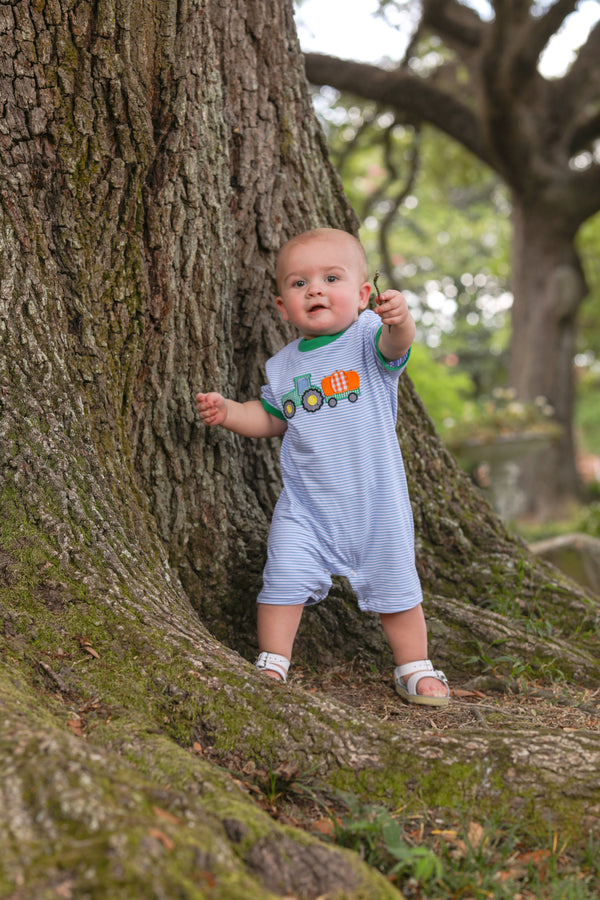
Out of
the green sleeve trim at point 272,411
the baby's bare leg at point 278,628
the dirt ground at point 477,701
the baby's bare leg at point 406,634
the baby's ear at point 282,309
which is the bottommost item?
the dirt ground at point 477,701

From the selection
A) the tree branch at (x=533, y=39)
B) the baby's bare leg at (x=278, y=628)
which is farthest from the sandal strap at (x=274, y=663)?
the tree branch at (x=533, y=39)

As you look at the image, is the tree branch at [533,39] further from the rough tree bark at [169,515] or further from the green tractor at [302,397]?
the green tractor at [302,397]

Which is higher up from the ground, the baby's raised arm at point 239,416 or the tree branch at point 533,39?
the tree branch at point 533,39

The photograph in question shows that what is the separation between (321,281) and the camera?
279cm

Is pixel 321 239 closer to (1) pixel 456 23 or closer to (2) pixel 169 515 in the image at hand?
(2) pixel 169 515

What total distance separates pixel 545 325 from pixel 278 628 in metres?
9.95

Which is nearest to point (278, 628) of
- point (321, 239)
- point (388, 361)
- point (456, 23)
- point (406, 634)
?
point (406, 634)

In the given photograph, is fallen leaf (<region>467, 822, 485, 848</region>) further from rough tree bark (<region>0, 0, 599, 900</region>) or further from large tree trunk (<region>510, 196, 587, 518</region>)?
large tree trunk (<region>510, 196, 587, 518</region>)

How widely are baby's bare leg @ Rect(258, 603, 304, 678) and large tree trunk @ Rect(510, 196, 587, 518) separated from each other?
9299 millimetres

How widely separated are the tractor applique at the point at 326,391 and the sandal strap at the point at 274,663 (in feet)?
2.94

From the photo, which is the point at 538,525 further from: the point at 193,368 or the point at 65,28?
the point at 65,28

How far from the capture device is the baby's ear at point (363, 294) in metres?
2.90

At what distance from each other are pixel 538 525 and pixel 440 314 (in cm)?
1578

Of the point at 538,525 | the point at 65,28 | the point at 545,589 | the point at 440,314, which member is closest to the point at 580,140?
the point at 538,525
